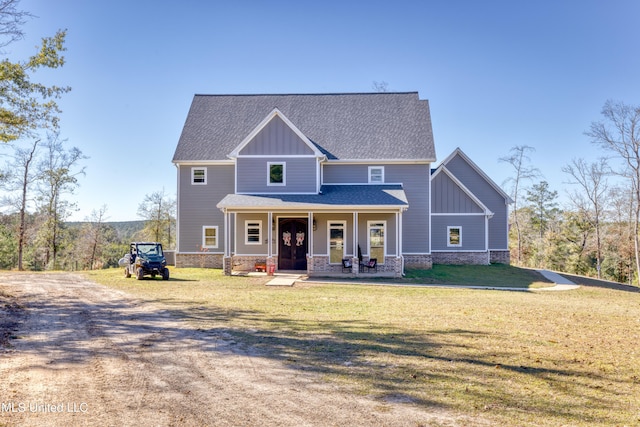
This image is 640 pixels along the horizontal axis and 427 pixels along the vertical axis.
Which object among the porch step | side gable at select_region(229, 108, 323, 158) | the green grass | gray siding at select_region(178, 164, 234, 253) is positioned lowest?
the green grass

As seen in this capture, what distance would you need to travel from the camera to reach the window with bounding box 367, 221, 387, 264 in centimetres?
2414

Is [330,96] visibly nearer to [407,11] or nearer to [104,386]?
[407,11]

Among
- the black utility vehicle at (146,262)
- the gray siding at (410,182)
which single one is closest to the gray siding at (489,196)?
the gray siding at (410,182)

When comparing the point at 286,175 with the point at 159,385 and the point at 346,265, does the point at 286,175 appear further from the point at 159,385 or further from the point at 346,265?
the point at 159,385

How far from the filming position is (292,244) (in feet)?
79.6

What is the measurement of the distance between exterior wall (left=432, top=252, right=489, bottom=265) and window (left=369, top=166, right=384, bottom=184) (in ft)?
21.0

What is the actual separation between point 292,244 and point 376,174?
247 inches

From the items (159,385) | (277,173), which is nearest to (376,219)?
(277,173)

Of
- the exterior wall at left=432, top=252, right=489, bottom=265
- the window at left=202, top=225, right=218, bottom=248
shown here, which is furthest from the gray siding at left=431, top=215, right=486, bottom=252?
the window at left=202, top=225, right=218, bottom=248

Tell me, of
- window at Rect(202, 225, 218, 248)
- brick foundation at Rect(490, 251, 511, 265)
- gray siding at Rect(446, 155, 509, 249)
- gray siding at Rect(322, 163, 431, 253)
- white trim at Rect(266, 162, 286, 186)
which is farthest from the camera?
gray siding at Rect(446, 155, 509, 249)

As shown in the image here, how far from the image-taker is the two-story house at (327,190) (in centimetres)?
2348

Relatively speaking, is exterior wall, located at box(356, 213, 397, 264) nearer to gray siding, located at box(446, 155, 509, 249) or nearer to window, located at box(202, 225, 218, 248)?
window, located at box(202, 225, 218, 248)

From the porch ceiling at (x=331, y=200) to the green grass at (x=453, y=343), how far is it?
18.4ft

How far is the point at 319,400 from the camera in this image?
5.50 metres
